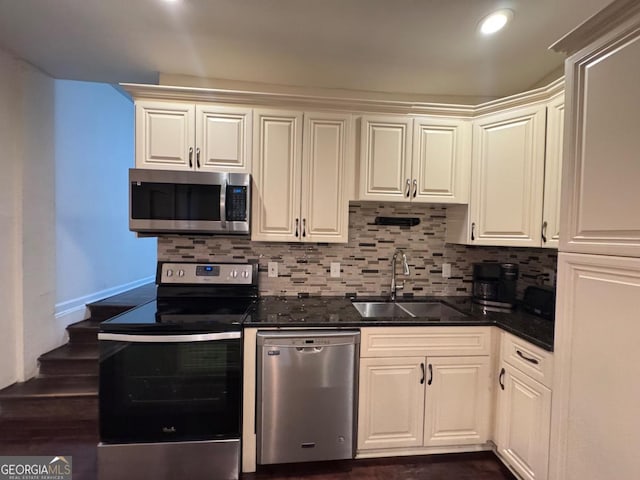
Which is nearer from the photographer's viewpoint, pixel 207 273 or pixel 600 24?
pixel 600 24

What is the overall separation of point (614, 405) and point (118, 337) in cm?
217

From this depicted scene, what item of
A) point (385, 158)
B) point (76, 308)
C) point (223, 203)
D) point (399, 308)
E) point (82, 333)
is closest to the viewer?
point (223, 203)

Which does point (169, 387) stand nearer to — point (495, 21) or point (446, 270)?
point (446, 270)

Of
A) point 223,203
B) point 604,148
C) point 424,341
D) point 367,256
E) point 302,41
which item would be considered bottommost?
point 424,341

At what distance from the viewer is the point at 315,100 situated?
211cm

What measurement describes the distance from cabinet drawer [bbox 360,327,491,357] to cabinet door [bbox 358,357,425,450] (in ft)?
0.16

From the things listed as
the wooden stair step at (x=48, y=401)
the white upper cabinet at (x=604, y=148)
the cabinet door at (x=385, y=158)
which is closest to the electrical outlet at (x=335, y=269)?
the cabinet door at (x=385, y=158)

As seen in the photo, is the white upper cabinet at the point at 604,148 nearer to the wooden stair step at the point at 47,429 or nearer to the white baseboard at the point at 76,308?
the wooden stair step at the point at 47,429

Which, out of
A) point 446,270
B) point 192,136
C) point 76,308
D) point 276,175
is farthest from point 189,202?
point 446,270

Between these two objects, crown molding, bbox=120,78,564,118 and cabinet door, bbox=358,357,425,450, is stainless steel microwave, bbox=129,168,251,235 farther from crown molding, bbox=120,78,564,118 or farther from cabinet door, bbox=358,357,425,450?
cabinet door, bbox=358,357,425,450

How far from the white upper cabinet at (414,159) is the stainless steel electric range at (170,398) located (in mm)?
1358

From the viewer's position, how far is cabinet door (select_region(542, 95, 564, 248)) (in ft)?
5.95

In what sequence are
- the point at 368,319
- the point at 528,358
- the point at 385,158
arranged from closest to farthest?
the point at 528,358, the point at 368,319, the point at 385,158

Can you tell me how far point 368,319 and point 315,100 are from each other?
1.50 m
